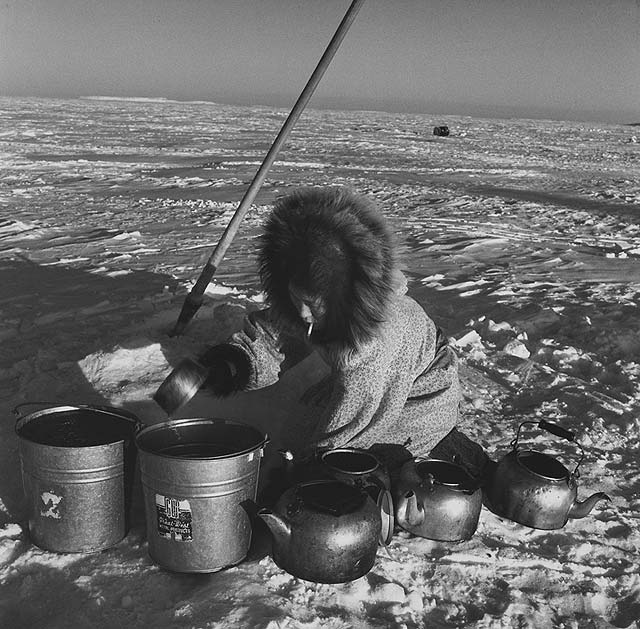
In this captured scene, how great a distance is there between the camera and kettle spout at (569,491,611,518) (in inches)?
113

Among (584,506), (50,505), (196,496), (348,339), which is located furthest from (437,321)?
(50,505)

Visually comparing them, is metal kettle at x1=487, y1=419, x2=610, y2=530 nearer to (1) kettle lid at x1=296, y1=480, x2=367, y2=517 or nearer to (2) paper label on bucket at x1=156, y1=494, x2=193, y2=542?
(1) kettle lid at x1=296, y1=480, x2=367, y2=517

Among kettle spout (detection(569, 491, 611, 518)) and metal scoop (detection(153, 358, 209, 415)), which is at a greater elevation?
metal scoop (detection(153, 358, 209, 415))

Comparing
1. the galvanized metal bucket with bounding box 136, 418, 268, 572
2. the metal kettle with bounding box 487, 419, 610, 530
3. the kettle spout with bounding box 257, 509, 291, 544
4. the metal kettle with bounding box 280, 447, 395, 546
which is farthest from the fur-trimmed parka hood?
the metal kettle with bounding box 487, 419, 610, 530

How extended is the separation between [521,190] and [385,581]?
11.7 metres

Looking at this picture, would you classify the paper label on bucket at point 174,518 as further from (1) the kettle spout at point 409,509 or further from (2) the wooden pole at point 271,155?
(2) the wooden pole at point 271,155

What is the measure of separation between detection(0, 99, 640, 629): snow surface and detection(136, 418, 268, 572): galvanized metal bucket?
10cm

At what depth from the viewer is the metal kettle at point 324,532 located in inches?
92.0

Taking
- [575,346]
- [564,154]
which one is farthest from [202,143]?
[575,346]

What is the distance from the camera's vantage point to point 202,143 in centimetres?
2253

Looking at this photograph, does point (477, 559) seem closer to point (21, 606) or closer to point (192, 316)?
point (21, 606)

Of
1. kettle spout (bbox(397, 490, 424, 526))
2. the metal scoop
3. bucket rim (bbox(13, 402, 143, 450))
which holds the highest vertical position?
the metal scoop

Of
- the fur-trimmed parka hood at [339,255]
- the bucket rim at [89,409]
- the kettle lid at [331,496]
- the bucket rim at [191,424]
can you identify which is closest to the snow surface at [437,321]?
the bucket rim at [89,409]

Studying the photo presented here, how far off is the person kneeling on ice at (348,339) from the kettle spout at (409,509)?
10.9 inches
